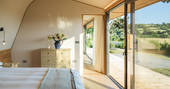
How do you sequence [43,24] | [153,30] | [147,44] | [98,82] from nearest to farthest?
[153,30] < [147,44] < [98,82] < [43,24]

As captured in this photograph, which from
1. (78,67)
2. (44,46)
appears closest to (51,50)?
(44,46)

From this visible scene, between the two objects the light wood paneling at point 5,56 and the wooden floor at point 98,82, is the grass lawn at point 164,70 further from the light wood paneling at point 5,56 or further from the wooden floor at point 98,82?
the light wood paneling at point 5,56

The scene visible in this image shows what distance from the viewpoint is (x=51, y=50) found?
403 centimetres

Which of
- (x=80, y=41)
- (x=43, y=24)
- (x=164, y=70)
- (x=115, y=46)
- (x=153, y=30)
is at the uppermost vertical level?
(x=43, y=24)

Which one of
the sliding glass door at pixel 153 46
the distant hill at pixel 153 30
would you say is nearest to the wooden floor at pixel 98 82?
the sliding glass door at pixel 153 46

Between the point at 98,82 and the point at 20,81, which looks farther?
the point at 98,82

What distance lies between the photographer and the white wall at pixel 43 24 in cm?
438

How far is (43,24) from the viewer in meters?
4.42

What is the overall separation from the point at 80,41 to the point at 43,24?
1.35 meters

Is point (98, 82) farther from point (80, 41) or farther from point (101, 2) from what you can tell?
point (101, 2)

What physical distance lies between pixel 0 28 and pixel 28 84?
205 centimetres

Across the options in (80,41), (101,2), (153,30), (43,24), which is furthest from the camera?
(80,41)

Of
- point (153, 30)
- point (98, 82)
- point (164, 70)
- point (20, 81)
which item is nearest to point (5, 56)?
point (20, 81)

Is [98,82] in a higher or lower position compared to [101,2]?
lower
